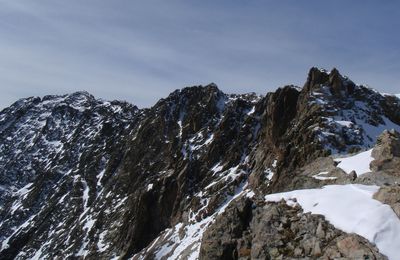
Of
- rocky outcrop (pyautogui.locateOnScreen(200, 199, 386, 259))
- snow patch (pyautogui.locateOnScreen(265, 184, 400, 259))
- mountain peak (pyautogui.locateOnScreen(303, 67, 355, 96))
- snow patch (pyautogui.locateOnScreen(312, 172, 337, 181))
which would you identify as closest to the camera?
snow patch (pyautogui.locateOnScreen(265, 184, 400, 259))

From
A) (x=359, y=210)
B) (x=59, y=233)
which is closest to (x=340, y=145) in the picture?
(x=359, y=210)

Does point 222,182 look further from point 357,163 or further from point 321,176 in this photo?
point 357,163

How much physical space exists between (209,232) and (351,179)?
26.6ft

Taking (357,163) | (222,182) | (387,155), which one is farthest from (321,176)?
(222,182)

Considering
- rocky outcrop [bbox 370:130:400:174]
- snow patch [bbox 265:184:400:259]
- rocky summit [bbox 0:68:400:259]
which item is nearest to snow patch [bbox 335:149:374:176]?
rocky summit [bbox 0:68:400:259]

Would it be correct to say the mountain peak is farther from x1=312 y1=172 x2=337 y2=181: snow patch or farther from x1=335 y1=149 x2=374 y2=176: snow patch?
x1=312 y1=172 x2=337 y2=181: snow patch

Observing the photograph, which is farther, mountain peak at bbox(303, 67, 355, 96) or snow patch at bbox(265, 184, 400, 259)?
mountain peak at bbox(303, 67, 355, 96)

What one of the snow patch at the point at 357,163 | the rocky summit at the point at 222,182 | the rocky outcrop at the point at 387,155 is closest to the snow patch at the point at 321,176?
the rocky summit at the point at 222,182

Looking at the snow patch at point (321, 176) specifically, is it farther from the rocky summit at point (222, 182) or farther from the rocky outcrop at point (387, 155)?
the rocky outcrop at point (387, 155)

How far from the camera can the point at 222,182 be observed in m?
95.0

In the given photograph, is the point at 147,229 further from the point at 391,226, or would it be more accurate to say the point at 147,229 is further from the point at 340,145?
the point at 391,226

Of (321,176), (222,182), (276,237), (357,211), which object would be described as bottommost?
(276,237)

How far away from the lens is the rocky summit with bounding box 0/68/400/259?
71.1ft

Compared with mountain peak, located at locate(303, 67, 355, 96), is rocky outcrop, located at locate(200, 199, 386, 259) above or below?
below
